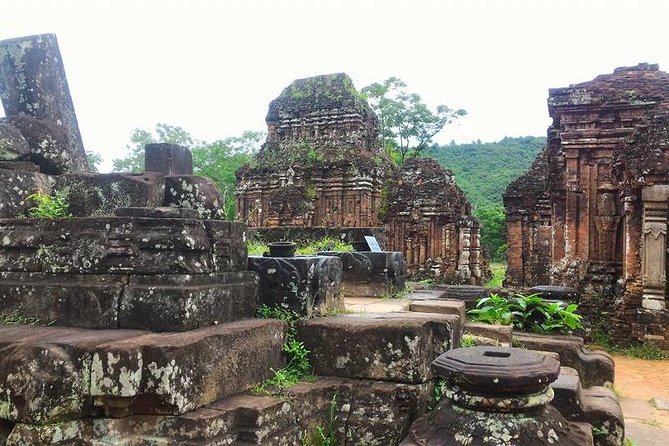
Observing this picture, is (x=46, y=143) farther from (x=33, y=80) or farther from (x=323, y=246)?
(x=323, y=246)

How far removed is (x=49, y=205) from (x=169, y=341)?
5.42ft

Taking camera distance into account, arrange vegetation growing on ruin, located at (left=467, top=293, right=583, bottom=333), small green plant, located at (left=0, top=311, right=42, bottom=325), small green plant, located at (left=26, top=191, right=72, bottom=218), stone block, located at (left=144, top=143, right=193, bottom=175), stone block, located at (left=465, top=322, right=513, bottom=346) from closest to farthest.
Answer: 1. small green plant, located at (left=0, top=311, right=42, bottom=325)
2. small green plant, located at (left=26, top=191, right=72, bottom=218)
3. stone block, located at (left=144, top=143, right=193, bottom=175)
4. stone block, located at (left=465, top=322, right=513, bottom=346)
5. vegetation growing on ruin, located at (left=467, top=293, right=583, bottom=333)

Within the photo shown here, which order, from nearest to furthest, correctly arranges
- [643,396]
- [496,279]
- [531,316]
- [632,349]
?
[531,316], [643,396], [632,349], [496,279]

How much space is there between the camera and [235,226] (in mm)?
3932

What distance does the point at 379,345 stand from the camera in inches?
148

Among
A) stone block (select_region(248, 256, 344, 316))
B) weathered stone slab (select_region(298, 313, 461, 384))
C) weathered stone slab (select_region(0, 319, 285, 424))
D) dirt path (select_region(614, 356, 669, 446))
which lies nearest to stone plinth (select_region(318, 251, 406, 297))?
stone block (select_region(248, 256, 344, 316))

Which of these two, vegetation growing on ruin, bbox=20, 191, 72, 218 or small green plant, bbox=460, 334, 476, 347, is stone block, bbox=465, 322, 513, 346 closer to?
small green plant, bbox=460, 334, 476, 347

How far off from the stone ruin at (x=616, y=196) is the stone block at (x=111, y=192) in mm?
9172

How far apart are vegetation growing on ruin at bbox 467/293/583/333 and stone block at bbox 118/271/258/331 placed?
12.4 feet

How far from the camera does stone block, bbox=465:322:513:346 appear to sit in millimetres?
5621

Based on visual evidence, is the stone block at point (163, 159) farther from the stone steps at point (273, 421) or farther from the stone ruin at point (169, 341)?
the stone steps at point (273, 421)

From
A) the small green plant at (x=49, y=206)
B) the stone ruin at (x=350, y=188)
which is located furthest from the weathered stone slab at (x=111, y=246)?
the stone ruin at (x=350, y=188)

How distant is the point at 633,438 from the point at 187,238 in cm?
407

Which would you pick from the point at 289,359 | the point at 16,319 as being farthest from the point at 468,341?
the point at 16,319
